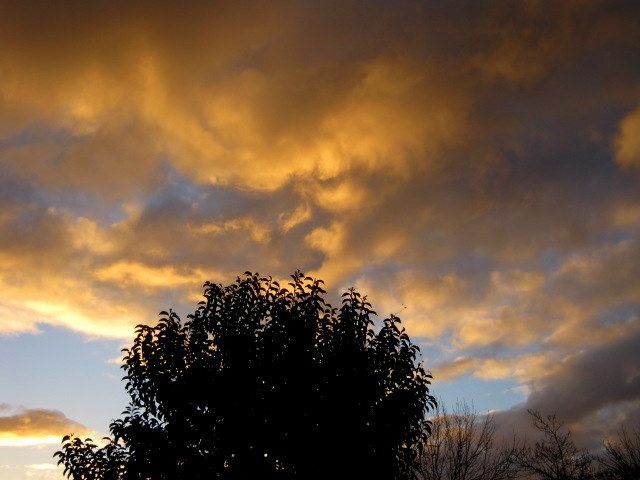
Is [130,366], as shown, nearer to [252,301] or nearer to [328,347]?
[252,301]

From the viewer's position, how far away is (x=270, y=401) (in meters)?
16.6

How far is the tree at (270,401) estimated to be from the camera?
16.2 meters

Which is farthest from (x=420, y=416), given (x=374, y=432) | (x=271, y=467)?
(x=271, y=467)

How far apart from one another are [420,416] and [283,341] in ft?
16.6

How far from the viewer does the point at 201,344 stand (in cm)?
1789

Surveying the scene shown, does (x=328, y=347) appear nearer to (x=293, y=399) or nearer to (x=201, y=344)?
(x=293, y=399)

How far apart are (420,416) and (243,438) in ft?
18.7

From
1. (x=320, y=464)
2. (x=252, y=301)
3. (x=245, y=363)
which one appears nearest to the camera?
(x=320, y=464)

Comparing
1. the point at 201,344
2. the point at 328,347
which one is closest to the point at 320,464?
the point at 328,347

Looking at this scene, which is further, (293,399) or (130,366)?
(130,366)

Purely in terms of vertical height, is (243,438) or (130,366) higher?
(130,366)

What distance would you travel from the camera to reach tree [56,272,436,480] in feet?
53.1

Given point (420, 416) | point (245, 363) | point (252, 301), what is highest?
point (252, 301)

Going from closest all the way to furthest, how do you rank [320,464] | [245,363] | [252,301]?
1. [320,464]
2. [245,363]
3. [252,301]
